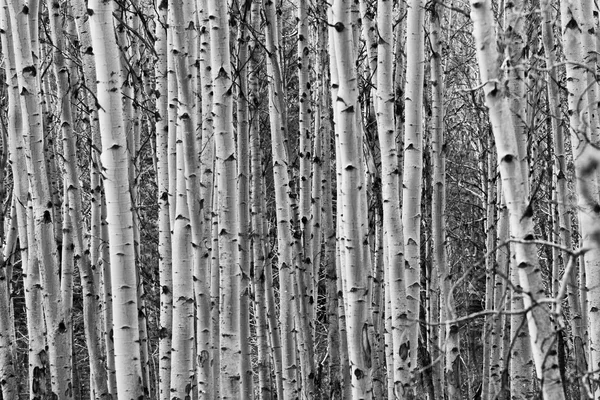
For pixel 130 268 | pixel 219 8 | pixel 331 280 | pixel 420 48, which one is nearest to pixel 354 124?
pixel 420 48

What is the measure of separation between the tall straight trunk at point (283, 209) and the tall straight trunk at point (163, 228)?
989 millimetres

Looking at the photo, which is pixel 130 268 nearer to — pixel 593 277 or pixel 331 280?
pixel 593 277

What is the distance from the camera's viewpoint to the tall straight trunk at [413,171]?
438 cm

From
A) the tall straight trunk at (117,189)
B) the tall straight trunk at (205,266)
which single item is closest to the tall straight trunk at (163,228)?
the tall straight trunk at (205,266)

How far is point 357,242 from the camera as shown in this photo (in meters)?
4.15

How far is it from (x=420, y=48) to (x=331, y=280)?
2755mm

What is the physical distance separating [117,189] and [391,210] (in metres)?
1.57

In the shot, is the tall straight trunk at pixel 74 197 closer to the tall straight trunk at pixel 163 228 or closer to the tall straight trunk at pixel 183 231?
the tall straight trunk at pixel 163 228

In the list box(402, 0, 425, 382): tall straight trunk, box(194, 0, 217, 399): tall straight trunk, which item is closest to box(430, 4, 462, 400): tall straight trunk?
box(402, 0, 425, 382): tall straight trunk

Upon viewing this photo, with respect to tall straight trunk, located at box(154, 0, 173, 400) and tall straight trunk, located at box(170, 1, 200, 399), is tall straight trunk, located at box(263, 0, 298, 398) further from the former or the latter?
tall straight trunk, located at box(170, 1, 200, 399)

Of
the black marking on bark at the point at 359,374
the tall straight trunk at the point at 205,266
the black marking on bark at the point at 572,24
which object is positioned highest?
the black marking on bark at the point at 572,24

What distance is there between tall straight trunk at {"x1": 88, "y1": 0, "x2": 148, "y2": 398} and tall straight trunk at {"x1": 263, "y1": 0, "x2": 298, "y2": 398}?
7.53 feet

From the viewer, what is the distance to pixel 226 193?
14.3 feet

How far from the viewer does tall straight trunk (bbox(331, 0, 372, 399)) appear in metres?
4.05
